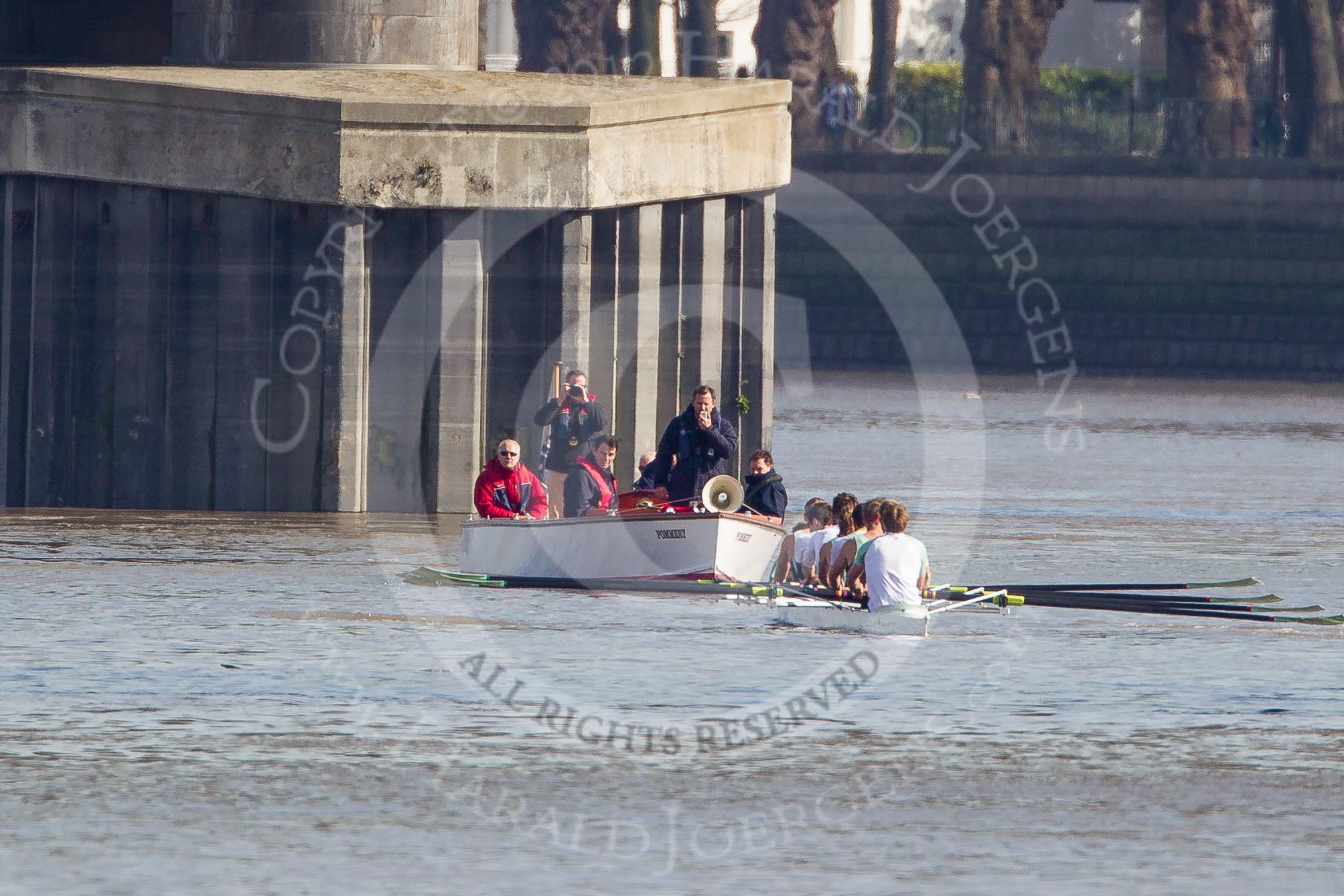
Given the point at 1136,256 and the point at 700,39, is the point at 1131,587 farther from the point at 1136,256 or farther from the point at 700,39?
the point at 700,39

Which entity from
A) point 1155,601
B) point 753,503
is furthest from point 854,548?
point 1155,601

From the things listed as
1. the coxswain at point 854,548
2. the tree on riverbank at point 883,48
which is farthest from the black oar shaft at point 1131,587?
the tree on riverbank at point 883,48

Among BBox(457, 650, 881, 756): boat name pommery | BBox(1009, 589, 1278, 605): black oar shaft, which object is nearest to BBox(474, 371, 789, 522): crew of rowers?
BBox(1009, 589, 1278, 605): black oar shaft

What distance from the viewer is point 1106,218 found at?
59.1 metres

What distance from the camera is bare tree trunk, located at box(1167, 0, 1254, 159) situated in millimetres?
61562

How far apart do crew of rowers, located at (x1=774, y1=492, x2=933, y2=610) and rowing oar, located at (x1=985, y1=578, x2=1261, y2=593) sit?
161 cm

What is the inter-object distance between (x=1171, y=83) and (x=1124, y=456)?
2290cm

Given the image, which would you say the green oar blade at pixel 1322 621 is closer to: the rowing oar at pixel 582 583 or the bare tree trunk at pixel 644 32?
the rowing oar at pixel 582 583

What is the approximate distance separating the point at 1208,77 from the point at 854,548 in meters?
42.3

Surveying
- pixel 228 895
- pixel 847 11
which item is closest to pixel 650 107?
pixel 228 895

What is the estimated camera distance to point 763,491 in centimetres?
2527

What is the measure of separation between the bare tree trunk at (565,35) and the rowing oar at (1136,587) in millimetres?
42342

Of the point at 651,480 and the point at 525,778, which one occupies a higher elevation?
the point at 651,480

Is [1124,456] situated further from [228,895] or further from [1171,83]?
[228,895]
